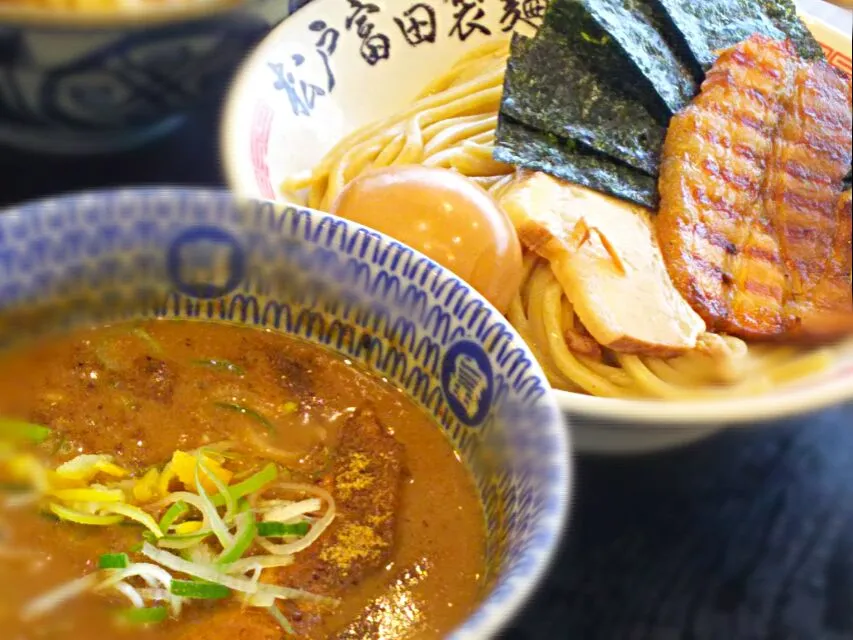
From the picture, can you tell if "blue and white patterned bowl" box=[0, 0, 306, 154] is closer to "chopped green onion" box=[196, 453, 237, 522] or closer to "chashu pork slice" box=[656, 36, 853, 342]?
"chopped green onion" box=[196, 453, 237, 522]

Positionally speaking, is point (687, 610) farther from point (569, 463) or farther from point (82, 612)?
point (82, 612)

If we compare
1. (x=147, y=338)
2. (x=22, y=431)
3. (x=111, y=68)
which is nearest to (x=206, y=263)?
(x=147, y=338)

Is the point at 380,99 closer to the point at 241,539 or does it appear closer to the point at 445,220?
the point at 445,220

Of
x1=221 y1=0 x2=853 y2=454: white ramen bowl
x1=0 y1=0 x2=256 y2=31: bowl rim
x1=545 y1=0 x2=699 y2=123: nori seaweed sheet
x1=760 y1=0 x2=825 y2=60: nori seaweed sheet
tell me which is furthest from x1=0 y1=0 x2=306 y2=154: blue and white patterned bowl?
x1=760 y1=0 x2=825 y2=60: nori seaweed sheet

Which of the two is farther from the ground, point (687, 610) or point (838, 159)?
point (838, 159)

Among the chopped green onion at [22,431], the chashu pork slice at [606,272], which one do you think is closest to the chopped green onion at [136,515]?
the chopped green onion at [22,431]

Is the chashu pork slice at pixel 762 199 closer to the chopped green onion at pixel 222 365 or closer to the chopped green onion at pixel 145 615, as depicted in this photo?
the chopped green onion at pixel 222 365

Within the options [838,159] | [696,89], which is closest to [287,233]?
[696,89]

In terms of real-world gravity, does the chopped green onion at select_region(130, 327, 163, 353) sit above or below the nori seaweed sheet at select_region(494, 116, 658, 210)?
below
